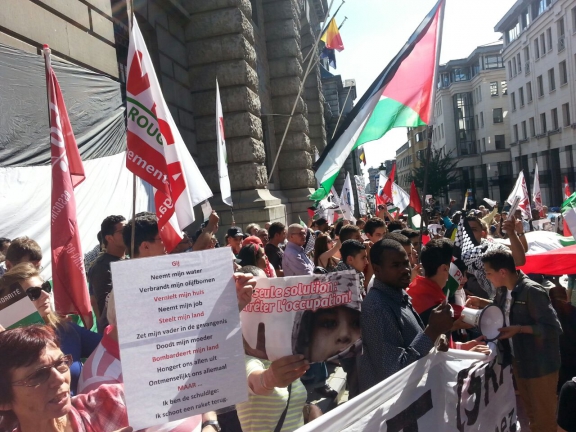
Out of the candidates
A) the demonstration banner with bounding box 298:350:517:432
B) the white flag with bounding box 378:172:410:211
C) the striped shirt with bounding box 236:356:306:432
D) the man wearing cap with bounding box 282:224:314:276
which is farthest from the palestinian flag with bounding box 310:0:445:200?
the white flag with bounding box 378:172:410:211

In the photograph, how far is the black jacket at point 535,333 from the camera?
3.49 m

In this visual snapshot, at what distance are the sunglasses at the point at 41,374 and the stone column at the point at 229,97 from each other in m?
8.54

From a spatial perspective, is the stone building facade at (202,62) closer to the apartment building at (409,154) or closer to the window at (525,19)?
the window at (525,19)

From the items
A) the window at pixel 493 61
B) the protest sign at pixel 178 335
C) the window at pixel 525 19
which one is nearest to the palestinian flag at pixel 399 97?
the protest sign at pixel 178 335

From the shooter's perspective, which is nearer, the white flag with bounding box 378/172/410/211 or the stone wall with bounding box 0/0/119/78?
the stone wall with bounding box 0/0/119/78

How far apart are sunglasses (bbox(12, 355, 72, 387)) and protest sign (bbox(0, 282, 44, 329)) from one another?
1.69ft

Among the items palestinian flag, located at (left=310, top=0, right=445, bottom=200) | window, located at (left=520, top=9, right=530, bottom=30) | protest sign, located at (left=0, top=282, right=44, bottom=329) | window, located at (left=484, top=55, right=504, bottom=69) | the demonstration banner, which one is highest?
window, located at (left=484, top=55, right=504, bottom=69)

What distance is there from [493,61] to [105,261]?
66.6 m

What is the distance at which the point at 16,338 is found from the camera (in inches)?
70.4

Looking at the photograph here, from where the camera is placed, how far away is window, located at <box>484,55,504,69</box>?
6193cm

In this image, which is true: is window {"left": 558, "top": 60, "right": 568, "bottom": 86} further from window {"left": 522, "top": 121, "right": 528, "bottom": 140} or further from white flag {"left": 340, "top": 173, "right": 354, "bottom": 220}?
white flag {"left": 340, "top": 173, "right": 354, "bottom": 220}

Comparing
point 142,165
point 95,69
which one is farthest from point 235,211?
point 142,165

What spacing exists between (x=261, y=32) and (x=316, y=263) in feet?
35.9

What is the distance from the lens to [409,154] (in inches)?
3789
